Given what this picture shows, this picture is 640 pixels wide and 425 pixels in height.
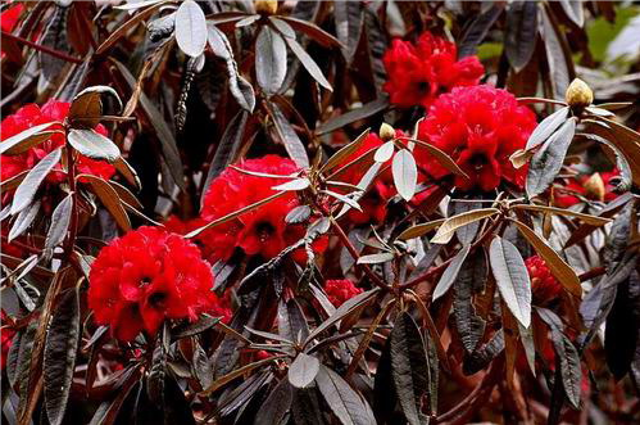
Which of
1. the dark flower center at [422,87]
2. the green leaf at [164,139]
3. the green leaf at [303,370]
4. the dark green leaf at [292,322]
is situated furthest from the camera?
the dark flower center at [422,87]

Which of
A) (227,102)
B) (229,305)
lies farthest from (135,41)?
(229,305)

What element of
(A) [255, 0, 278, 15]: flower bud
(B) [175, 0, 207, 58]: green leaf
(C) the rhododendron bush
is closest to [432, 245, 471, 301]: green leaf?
(C) the rhododendron bush

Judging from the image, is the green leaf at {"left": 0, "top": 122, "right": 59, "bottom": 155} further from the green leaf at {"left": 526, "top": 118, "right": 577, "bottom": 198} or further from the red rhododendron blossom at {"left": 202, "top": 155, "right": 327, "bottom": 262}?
the green leaf at {"left": 526, "top": 118, "right": 577, "bottom": 198}

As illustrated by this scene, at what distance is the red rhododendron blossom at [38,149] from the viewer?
100cm

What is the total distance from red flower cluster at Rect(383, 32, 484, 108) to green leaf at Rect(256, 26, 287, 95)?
0.22 metres

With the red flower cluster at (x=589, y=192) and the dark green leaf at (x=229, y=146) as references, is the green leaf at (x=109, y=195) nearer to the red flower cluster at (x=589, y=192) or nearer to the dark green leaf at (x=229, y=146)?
the dark green leaf at (x=229, y=146)

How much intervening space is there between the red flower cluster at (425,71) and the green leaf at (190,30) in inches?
15.9

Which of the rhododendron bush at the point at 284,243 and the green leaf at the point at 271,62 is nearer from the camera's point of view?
the rhododendron bush at the point at 284,243

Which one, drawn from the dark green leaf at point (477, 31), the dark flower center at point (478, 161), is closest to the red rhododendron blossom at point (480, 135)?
the dark flower center at point (478, 161)

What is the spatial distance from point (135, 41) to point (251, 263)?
2.16 ft

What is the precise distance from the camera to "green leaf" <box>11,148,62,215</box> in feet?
2.76

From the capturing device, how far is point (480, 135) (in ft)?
3.31

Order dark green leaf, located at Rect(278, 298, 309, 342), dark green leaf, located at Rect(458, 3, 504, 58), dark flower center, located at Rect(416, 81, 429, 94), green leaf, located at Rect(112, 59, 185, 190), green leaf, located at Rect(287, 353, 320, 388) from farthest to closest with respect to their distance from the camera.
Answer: dark green leaf, located at Rect(458, 3, 504, 58)
dark flower center, located at Rect(416, 81, 429, 94)
green leaf, located at Rect(112, 59, 185, 190)
dark green leaf, located at Rect(278, 298, 309, 342)
green leaf, located at Rect(287, 353, 320, 388)

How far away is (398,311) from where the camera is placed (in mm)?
939
